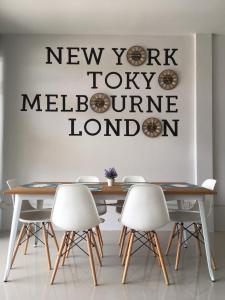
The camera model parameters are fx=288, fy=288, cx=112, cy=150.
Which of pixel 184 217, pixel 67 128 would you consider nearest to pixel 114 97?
pixel 67 128

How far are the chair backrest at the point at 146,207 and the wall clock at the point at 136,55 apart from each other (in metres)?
2.78

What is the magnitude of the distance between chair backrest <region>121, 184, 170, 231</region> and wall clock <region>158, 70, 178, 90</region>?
2.59 meters

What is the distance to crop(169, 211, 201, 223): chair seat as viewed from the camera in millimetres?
2994

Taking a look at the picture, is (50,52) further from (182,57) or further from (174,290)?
(174,290)

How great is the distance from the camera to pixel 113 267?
3.01m

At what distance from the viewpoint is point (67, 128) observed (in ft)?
15.5

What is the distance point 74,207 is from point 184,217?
1226 mm

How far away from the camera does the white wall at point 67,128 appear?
470cm

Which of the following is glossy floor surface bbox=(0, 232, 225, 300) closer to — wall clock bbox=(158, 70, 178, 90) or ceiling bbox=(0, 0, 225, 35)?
wall clock bbox=(158, 70, 178, 90)

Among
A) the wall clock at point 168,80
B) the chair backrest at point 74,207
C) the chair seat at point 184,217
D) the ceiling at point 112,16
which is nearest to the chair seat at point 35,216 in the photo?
the chair backrest at point 74,207

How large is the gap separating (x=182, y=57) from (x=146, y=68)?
0.62 m

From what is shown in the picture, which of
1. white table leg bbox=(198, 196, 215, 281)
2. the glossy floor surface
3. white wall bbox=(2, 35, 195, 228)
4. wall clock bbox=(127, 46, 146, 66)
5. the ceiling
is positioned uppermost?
the ceiling

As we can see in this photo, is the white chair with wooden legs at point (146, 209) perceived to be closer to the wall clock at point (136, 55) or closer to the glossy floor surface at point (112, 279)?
the glossy floor surface at point (112, 279)

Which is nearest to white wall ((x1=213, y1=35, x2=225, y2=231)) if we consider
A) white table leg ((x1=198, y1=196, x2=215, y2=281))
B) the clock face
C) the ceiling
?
the ceiling
